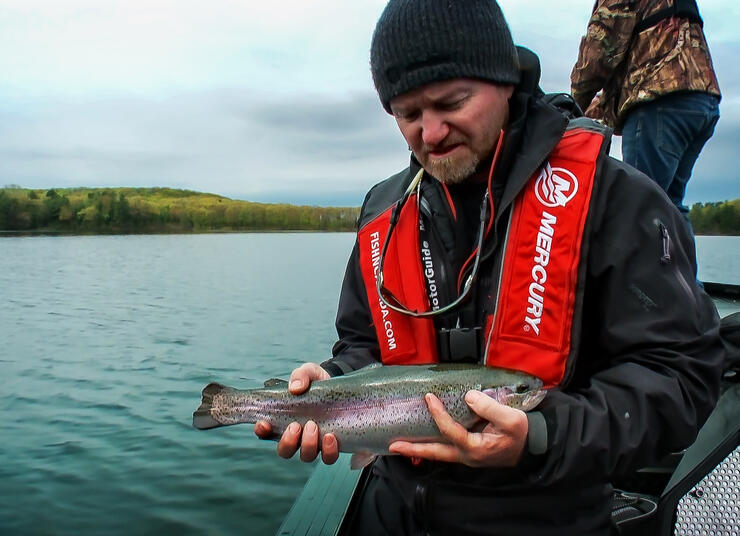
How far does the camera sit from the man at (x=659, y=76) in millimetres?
5000

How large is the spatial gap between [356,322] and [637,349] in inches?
64.1

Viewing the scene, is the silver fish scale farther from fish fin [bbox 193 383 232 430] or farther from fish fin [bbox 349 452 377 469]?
fish fin [bbox 193 383 232 430]

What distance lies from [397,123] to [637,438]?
1.87 metres

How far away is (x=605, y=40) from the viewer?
522 cm

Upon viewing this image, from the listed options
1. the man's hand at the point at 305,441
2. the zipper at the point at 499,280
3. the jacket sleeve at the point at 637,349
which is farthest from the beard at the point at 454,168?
the man's hand at the point at 305,441

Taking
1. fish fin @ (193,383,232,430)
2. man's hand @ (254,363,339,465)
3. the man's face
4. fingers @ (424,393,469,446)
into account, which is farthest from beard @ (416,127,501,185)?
fish fin @ (193,383,232,430)

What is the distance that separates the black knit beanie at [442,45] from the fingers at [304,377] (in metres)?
1.45

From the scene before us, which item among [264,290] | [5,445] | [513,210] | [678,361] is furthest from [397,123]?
[264,290]

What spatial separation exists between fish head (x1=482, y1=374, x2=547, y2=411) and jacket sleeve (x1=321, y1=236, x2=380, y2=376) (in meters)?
1.01

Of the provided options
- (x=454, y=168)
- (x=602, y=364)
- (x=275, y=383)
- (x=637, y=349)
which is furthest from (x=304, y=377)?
(x=637, y=349)

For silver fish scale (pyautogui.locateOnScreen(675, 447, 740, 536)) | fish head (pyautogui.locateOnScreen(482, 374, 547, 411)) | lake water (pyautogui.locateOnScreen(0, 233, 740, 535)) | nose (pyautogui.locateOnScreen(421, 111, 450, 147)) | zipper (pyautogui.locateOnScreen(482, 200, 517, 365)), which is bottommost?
lake water (pyautogui.locateOnScreen(0, 233, 740, 535))

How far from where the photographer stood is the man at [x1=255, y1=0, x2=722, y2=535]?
2295 mm

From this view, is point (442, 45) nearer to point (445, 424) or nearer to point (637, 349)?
point (637, 349)

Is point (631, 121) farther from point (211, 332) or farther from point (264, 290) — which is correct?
point (264, 290)
